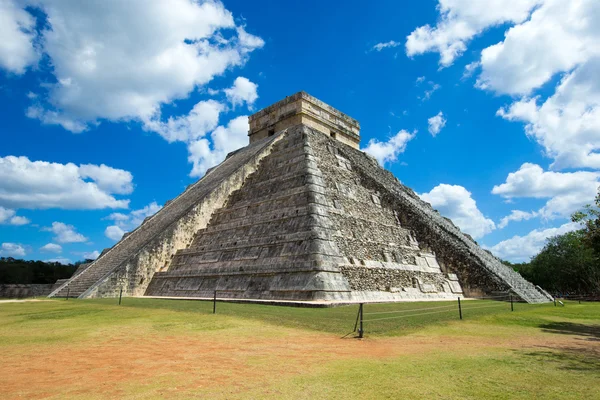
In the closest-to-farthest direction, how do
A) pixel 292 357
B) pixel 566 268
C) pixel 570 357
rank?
pixel 292 357 → pixel 570 357 → pixel 566 268

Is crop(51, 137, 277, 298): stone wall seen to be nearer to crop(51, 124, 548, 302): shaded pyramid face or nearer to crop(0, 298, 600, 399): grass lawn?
crop(51, 124, 548, 302): shaded pyramid face

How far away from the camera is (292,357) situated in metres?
5.21

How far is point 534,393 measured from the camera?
3.79 m

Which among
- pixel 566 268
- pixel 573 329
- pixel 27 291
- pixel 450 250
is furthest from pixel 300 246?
pixel 566 268

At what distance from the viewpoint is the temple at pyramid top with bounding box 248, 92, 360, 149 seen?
2273 cm

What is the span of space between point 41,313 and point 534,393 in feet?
36.8

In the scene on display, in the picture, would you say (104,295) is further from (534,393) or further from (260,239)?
(534,393)

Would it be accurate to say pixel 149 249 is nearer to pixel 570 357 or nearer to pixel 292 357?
pixel 292 357

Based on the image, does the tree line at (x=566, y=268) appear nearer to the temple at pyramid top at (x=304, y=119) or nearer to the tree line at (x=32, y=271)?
the temple at pyramid top at (x=304, y=119)

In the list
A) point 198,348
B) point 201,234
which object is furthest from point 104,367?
point 201,234

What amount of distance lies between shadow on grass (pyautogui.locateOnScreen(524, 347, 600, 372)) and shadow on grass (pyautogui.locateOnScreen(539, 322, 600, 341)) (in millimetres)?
1610

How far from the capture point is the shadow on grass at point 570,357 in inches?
192

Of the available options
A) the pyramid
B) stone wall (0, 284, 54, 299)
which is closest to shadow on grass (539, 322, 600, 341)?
the pyramid

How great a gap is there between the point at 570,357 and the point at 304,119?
1881cm
